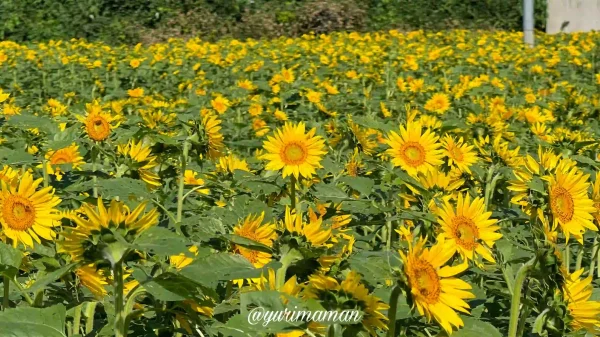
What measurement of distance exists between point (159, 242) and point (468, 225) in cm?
73

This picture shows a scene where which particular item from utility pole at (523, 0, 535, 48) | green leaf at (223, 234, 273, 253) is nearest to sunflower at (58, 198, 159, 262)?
green leaf at (223, 234, 273, 253)

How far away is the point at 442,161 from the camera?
2.36m

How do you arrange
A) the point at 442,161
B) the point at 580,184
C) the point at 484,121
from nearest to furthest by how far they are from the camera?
the point at 580,184, the point at 442,161, the point at 484,121

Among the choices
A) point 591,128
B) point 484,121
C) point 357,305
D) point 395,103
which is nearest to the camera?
point 357,305

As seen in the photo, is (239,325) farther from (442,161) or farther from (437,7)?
(437,7)

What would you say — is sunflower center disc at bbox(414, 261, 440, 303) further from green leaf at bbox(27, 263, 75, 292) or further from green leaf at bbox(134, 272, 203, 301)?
green leaf at bbox(27, 263, 75, 292)

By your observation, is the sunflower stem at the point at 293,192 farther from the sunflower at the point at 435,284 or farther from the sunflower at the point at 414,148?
the sunflower at the point at 435,284

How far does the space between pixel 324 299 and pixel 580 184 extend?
73 cm

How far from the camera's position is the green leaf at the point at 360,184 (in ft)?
7.30

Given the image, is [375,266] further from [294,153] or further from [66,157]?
[66,157]

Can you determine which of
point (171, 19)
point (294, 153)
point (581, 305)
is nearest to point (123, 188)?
point (294, 153)

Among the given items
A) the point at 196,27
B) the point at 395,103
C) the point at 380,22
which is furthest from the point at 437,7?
the point at 395,103

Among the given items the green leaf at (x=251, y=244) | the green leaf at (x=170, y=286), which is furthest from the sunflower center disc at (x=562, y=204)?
the green leaf at (x=170, y=286)

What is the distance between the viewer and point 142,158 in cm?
227
